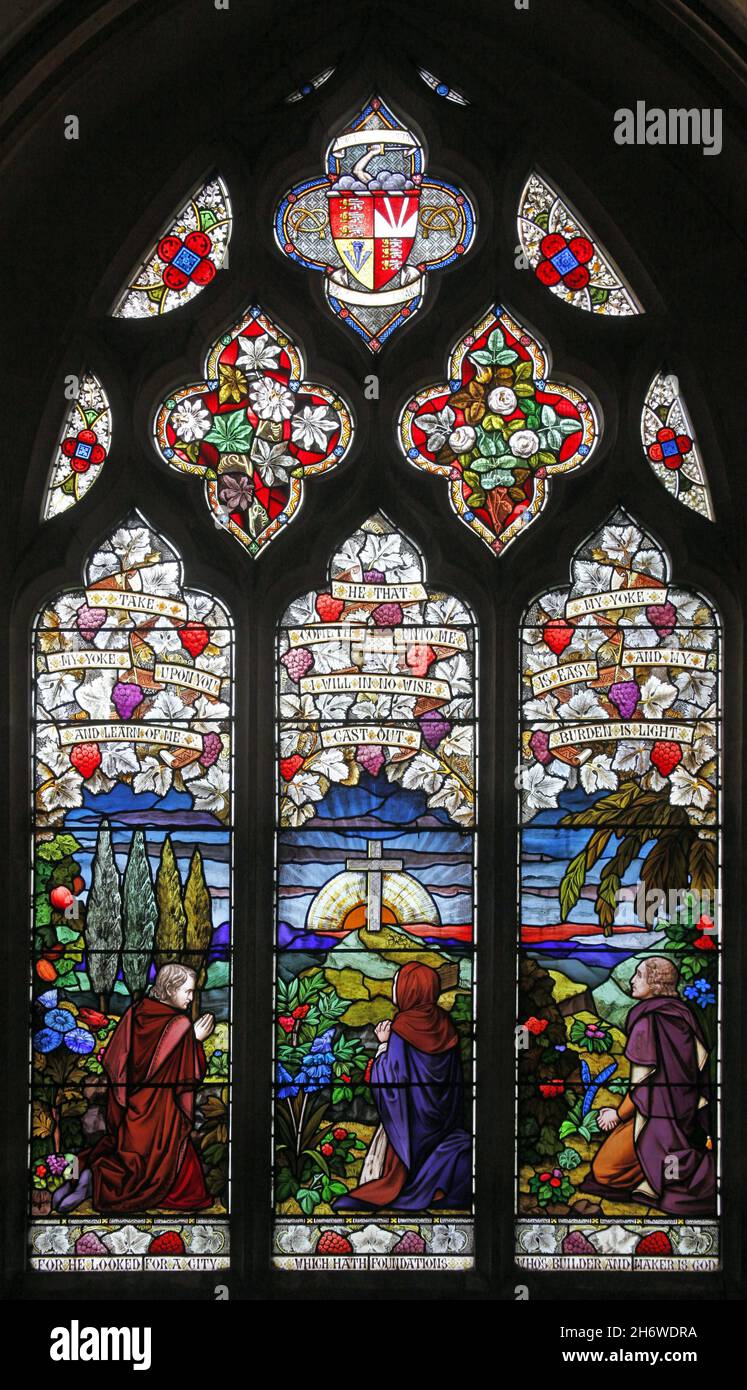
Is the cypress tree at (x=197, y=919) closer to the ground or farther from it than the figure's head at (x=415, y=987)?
farther from it

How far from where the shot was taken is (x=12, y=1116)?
5.18 m

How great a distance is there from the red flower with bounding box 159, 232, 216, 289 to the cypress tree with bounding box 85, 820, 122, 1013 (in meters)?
1.74

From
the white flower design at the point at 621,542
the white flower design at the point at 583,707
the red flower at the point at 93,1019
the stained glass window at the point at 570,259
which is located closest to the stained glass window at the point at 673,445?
the white flower design at the point at 621,542

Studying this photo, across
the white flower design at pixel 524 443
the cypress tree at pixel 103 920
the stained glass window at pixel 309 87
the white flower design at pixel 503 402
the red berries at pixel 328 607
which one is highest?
the stained glass window at pixel 309 87

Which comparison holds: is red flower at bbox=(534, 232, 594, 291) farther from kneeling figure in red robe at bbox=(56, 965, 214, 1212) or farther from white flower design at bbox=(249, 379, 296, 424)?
kneeling figure in red robe at bbox=(56, 965, 214, 1212)

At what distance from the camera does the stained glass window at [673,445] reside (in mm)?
5422

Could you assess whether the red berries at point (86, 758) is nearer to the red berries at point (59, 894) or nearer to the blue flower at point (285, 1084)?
the red berries at point (59, 894)

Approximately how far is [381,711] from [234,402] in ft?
3.57

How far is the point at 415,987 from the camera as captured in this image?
5246 millimetres

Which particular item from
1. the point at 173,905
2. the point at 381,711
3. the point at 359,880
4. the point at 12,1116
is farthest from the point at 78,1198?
the point at 381,711

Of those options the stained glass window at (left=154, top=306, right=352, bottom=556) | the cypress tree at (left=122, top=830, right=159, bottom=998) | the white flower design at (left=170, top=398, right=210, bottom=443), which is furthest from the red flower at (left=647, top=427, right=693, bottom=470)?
the cypress tree at (left=122, top=830, right=159, bottom=998)

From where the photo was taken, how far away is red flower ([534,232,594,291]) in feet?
18.1

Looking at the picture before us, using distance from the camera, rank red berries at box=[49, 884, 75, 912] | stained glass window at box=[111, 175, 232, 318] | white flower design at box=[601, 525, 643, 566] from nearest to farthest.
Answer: red berries at box=[49, 884, 75, 912]
white flower design at box=[601, 525, 643, 566]
stained glass window at box=[111, 175, 232, 318]

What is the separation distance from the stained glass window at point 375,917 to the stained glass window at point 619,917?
0.68ft
